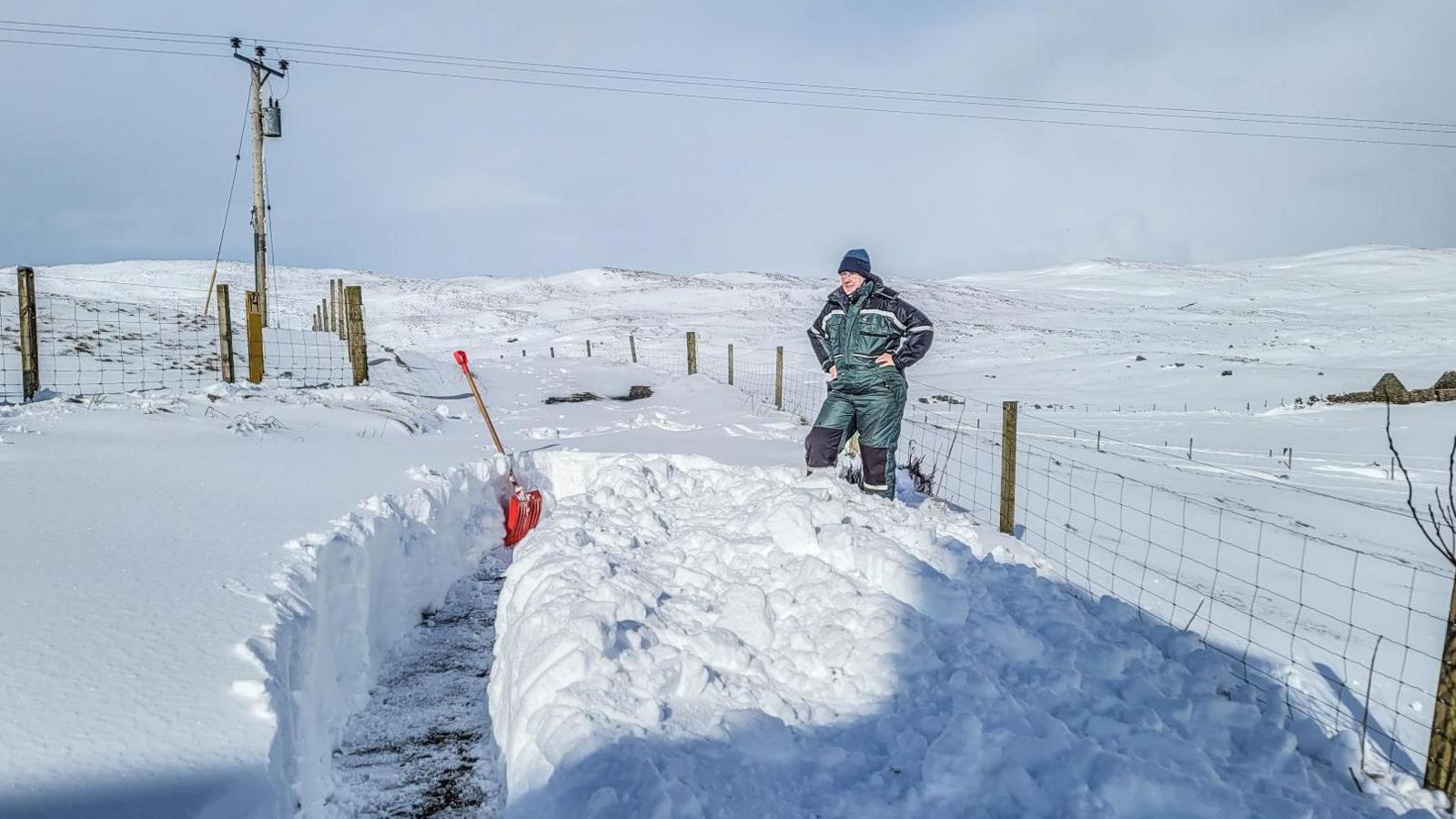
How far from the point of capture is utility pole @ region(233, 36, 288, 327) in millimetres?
15875

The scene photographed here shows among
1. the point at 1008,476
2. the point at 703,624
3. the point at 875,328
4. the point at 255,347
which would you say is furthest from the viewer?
the point at 255,347

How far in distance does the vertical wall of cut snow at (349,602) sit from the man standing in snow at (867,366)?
2.91 m

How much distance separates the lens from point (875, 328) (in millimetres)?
5535

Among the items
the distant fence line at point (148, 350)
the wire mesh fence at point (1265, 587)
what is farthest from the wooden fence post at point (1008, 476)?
the distant fence line at point (148, 350)

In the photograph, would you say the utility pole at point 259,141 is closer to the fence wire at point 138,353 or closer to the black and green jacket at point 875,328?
the fence wire at point 138,353

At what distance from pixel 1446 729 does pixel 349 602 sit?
4.84m

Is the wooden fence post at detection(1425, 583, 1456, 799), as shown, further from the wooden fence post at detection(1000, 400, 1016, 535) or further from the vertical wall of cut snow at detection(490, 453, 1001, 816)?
the wooden fence post at detection(1000, 400, 1016, 535)

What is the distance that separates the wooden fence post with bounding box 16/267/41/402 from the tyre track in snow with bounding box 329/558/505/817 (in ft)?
18.2

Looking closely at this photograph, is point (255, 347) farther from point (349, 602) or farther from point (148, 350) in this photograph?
point (349, 602)

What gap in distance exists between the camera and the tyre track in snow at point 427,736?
10.4 feet

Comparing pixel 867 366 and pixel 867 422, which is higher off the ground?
pixel 867 366

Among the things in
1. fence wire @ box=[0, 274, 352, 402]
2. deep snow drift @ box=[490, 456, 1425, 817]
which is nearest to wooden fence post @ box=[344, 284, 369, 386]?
fence wire @ box=[0, 274, 352, 402]

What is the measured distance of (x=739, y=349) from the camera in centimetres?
2925

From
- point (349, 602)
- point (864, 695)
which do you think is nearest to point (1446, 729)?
point (864, 695)
